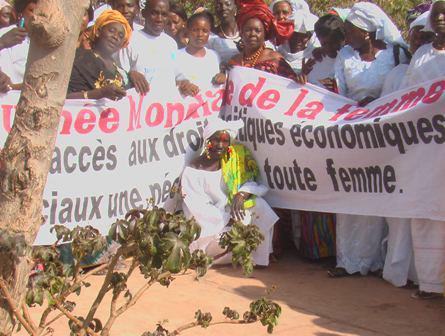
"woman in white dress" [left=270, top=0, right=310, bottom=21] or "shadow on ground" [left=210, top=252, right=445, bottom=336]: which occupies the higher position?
"woman in white dress" [left=270, top=0, right=310, bottom=21]

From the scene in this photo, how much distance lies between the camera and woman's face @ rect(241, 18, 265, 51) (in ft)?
23.4

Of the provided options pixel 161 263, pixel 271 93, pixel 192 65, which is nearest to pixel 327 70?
pixel 271 93

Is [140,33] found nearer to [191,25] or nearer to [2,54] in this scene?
[191,25]

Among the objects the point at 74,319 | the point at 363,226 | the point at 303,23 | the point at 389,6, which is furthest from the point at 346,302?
the point at 389,6

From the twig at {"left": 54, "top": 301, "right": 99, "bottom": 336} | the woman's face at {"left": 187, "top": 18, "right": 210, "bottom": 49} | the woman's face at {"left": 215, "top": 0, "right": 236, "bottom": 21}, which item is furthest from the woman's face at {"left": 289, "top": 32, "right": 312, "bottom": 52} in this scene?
the twig at {"left": 54, "top": 301, "right": 99, "bottom": 336}

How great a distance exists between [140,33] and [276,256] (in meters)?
2.19

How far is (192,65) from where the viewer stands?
24.0 feet

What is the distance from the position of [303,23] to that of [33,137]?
5665mm

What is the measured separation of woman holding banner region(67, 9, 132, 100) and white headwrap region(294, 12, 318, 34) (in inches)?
69.0

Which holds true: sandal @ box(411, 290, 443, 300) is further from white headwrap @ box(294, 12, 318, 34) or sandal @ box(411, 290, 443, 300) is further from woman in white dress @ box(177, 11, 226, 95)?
white headwrap @ box(294, 12, 318, 34)

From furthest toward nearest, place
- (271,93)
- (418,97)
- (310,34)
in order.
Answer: (310,34)
(271,93)
(418,97)

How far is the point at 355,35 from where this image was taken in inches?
265

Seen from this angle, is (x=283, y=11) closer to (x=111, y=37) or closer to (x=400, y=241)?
(x=111, y=37)

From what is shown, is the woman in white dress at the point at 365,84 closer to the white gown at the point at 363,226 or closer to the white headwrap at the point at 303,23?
the white gown at the point at 363,226
